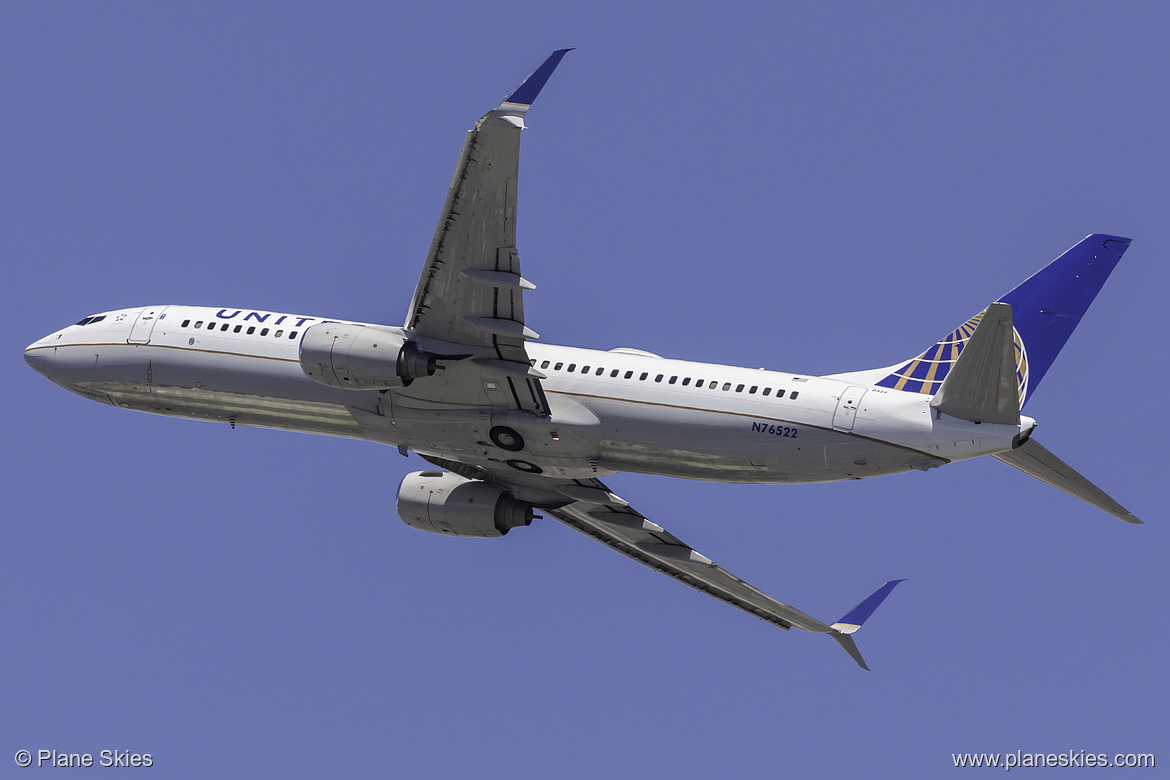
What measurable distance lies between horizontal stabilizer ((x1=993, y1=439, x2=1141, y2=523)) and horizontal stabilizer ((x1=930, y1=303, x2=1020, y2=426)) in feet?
5.77

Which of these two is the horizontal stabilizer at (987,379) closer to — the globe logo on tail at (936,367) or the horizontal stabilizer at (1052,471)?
the horizontal stabilizer at (1052,471)

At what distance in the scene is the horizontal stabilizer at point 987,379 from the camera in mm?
34906

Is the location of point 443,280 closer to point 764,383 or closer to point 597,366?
point 597,366

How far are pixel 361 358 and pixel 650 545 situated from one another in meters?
12.9

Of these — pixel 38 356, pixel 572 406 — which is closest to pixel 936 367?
pixel 572 406

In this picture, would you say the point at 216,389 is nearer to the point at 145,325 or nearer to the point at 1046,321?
the point at 145,325

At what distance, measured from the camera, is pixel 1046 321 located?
41.7 m

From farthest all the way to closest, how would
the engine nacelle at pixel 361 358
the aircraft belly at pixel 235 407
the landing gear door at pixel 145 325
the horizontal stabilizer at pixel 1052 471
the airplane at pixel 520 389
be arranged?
1. the landing gear door at pixel 145 325
2. the aircraft belly at pixel 235 407
3. the engine nacelle at pixel 361 358
4. the horizontal stabilizer at pixel 1052 471
5. the airplane at pixel 520 389

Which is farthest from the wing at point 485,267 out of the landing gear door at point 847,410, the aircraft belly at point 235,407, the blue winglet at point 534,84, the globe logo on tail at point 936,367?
the globe logo on tail at point 936,367

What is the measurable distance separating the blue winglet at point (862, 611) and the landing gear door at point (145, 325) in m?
20.9

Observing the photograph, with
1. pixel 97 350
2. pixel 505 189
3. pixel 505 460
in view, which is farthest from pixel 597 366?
pixel 97 350

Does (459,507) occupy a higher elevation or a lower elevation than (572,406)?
lower

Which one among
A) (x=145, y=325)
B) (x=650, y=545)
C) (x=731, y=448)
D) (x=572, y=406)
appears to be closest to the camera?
(x=731, y=448)

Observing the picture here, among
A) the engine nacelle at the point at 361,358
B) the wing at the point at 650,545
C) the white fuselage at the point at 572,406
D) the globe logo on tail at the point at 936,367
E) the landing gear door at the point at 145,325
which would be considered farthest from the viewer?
the wing at the point at 650,545
